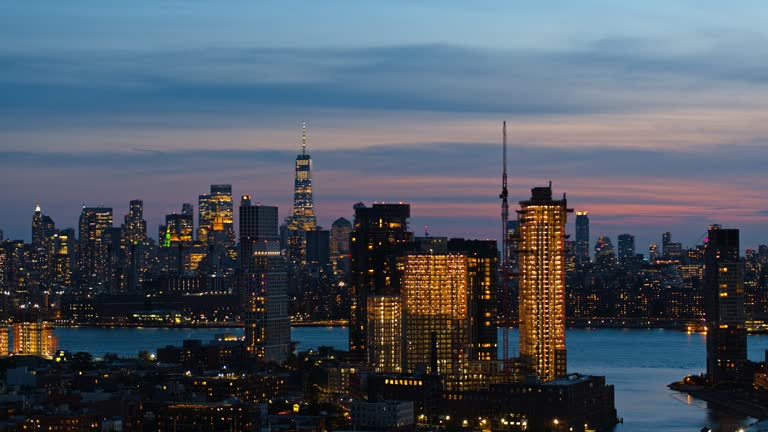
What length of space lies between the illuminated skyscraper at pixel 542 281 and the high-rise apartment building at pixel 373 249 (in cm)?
1274

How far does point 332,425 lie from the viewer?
46.7 meters

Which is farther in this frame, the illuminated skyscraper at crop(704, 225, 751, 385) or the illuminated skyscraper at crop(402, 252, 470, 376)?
the illuminated skyscraper at crop(704, 225, 751, 385)

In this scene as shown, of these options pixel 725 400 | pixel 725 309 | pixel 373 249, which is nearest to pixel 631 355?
pixel 725 309

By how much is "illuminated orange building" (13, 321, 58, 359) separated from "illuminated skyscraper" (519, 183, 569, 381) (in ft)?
89.7

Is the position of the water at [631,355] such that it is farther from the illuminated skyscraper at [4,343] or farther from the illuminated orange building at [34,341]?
the illuminated skyscraper at [4,343]

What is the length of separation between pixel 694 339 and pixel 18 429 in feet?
216

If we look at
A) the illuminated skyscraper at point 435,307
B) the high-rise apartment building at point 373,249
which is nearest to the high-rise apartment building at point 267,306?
the high-rise apartment building at point 373,249

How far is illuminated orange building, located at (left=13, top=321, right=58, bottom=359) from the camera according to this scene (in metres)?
80.2

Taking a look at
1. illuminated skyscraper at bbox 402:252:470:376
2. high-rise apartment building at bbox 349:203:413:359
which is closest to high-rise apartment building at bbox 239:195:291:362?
high-rise apartment building at bbox 349:203:413:359

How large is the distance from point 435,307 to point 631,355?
23.2 meters

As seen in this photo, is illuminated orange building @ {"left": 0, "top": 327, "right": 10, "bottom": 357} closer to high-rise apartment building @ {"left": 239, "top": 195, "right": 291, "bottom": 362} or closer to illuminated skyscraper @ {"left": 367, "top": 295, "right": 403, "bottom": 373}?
high-rise apartment building @ {"left": 239, "top": 195, "right": 291, "bottom": 362}

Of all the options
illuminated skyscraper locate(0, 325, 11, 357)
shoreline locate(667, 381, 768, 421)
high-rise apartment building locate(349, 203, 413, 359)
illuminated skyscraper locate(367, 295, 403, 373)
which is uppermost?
high-rise apartment building locate(349, 203, 413, 359)

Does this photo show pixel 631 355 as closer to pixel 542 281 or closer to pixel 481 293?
pixel 481 293

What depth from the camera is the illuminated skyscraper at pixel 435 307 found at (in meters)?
62.3
